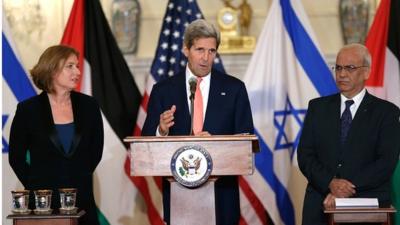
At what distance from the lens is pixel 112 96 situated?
220 inches

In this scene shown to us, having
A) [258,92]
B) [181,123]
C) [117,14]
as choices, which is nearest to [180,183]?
[181,123]

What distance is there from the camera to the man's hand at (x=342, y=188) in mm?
3689

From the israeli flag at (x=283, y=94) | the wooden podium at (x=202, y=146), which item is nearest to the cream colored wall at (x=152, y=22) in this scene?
the israeli flag at (x=283, y=94)

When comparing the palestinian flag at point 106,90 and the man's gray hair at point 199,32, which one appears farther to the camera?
the palestinian flag at point 106,90

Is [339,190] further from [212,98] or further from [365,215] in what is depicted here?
[212,98]

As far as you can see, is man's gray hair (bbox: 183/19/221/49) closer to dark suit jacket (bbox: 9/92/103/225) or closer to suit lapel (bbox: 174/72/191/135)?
suit lapel (bbox: 174/72/191/135)

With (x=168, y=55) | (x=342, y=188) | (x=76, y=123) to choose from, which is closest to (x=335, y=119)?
(x=342, y=188)

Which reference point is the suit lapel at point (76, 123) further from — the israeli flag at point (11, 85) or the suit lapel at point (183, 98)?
the israeli flag at point (11, 85)

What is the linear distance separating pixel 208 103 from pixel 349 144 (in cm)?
79

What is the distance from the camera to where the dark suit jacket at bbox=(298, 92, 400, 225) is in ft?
12.3

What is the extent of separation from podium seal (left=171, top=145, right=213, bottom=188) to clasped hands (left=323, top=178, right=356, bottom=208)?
857mm

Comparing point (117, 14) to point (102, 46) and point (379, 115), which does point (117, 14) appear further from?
point (379, 115)

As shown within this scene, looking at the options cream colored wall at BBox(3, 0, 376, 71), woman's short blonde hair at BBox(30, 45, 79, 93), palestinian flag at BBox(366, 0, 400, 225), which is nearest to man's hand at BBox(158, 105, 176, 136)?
woman's short blonde hair at BBox(30, 45, 79, 93)

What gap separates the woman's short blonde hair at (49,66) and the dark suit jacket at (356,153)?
136 centimetres
